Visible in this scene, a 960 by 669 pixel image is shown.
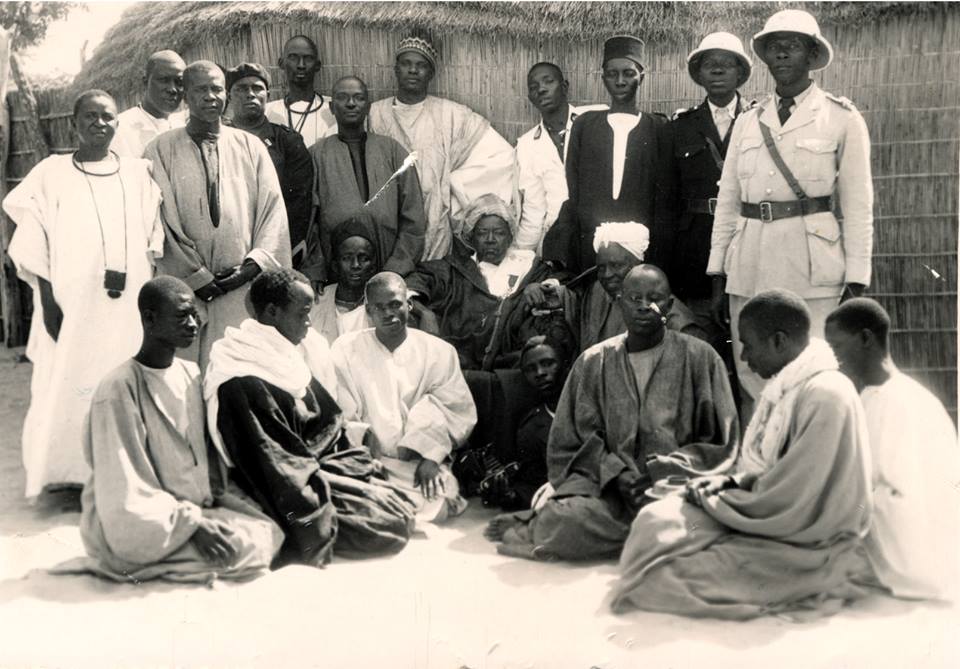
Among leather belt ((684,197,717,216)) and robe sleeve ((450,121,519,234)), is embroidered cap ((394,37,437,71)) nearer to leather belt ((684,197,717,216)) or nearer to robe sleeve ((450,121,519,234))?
robe sleeve ((450,121,519,234))

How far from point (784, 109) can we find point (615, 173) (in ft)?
3.80

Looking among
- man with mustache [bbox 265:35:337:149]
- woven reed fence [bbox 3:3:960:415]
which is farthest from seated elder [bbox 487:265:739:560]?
man with mustache [bbox 265:35:337:149]

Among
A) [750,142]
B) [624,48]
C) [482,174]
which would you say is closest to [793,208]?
[750,142]

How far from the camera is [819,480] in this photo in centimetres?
412

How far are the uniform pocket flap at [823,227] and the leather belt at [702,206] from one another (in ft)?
2.37

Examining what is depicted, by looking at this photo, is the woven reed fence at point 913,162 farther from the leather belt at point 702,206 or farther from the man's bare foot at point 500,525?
the man's bare foot at point 500,525

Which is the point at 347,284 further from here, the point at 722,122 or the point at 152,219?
the point at 722,122

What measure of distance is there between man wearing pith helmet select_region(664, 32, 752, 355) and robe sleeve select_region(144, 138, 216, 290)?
2.62 metres

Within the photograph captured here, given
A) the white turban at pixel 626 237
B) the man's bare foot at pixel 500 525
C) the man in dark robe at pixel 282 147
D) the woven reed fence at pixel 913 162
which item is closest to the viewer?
the man's bare foot at pixel 500 525

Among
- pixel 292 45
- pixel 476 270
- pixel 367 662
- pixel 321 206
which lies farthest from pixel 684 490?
pixel 292 45

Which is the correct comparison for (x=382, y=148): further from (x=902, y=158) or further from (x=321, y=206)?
(x=902, y=158)

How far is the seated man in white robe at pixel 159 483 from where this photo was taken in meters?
4.45

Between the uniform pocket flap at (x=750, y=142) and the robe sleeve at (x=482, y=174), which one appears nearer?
the uniform pocket flap at (x=750, y=142)

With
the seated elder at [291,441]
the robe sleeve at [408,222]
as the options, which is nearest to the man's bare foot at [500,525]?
the seated elder at [291,441]
